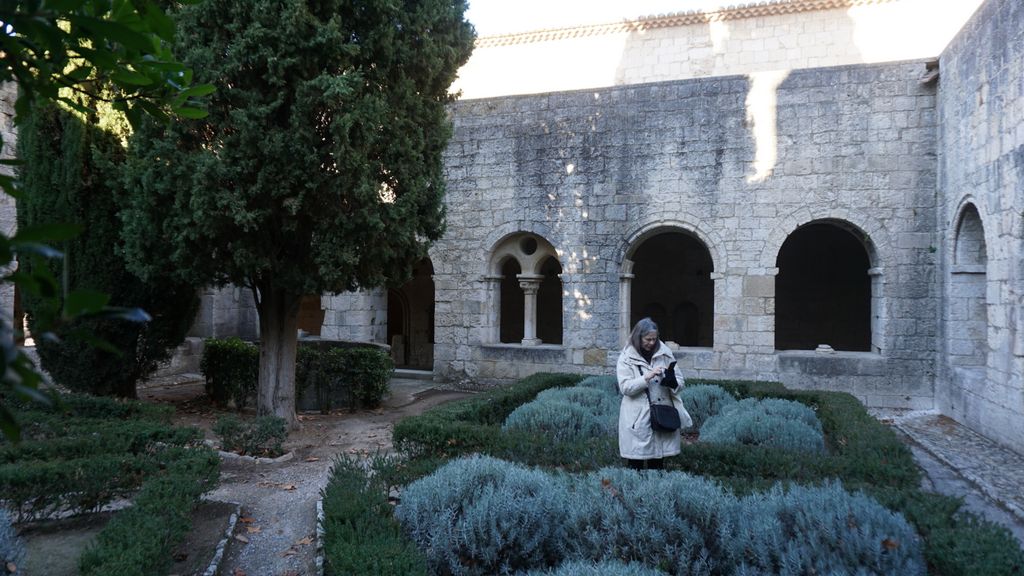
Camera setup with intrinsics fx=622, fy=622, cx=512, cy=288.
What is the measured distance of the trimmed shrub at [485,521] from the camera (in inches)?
121

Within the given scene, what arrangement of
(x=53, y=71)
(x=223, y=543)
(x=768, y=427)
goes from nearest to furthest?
(x=53, y=71)
(x=223, y=543)
(x=768, y=427)

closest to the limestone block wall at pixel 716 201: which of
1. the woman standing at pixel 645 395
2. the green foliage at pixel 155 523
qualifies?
the woman standing at pixel 645 395

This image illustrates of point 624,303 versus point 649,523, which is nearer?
point 649,523

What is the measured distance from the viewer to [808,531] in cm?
282

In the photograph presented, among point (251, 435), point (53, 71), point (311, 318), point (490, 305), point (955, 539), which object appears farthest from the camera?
point (311, 318)

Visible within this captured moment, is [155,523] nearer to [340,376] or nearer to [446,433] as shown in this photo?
[446,433]

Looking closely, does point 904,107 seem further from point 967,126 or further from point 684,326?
point 684,326

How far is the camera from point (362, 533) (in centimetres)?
301

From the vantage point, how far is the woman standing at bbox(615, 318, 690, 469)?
150 inches

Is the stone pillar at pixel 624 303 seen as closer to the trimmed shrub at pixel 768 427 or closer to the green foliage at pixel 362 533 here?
the trimmed shrub at pixel 768 427

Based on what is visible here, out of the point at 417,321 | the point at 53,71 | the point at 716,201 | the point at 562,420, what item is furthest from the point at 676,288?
the point at 53,71

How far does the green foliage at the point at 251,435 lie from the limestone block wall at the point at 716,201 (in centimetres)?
443

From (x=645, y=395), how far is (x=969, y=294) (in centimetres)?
547

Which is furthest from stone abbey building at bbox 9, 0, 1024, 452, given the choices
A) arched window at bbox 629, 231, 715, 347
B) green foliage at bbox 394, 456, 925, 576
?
arched window at bbox 629, 231, 715, 347
